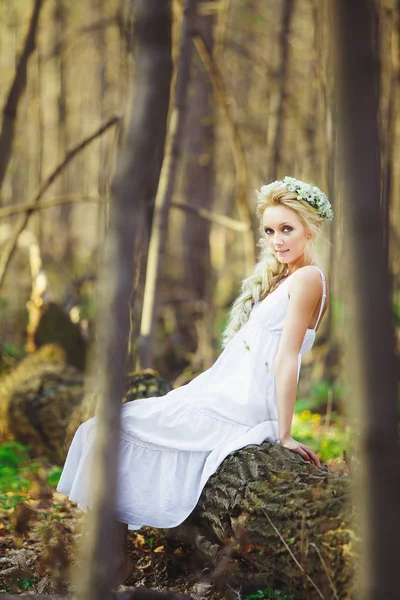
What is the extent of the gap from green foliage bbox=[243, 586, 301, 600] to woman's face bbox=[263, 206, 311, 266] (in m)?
1.59

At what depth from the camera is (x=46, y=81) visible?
19.6 metres

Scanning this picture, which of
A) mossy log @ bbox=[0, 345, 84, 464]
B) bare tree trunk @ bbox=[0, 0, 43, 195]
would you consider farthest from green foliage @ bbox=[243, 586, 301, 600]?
bare tree trunk @ bbox=[0, 0, 43, 195]

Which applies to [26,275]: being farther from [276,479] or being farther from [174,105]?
[276,479]

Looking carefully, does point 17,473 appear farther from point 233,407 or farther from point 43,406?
point 233,407

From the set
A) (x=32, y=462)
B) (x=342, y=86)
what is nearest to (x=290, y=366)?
(x=342, y=86)

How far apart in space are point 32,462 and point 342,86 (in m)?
4.74

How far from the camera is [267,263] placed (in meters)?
3.66

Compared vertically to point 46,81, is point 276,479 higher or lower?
lower

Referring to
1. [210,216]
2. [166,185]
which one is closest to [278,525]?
[166,185]

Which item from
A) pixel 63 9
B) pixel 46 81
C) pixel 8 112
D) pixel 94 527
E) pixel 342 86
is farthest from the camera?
pixel 46 81

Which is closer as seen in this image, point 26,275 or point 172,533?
point 172,533

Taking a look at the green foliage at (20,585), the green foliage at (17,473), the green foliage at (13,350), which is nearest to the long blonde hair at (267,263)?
the green foliage at (20,585)

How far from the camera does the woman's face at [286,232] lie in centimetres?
342

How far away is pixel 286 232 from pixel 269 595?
68.1 inches
